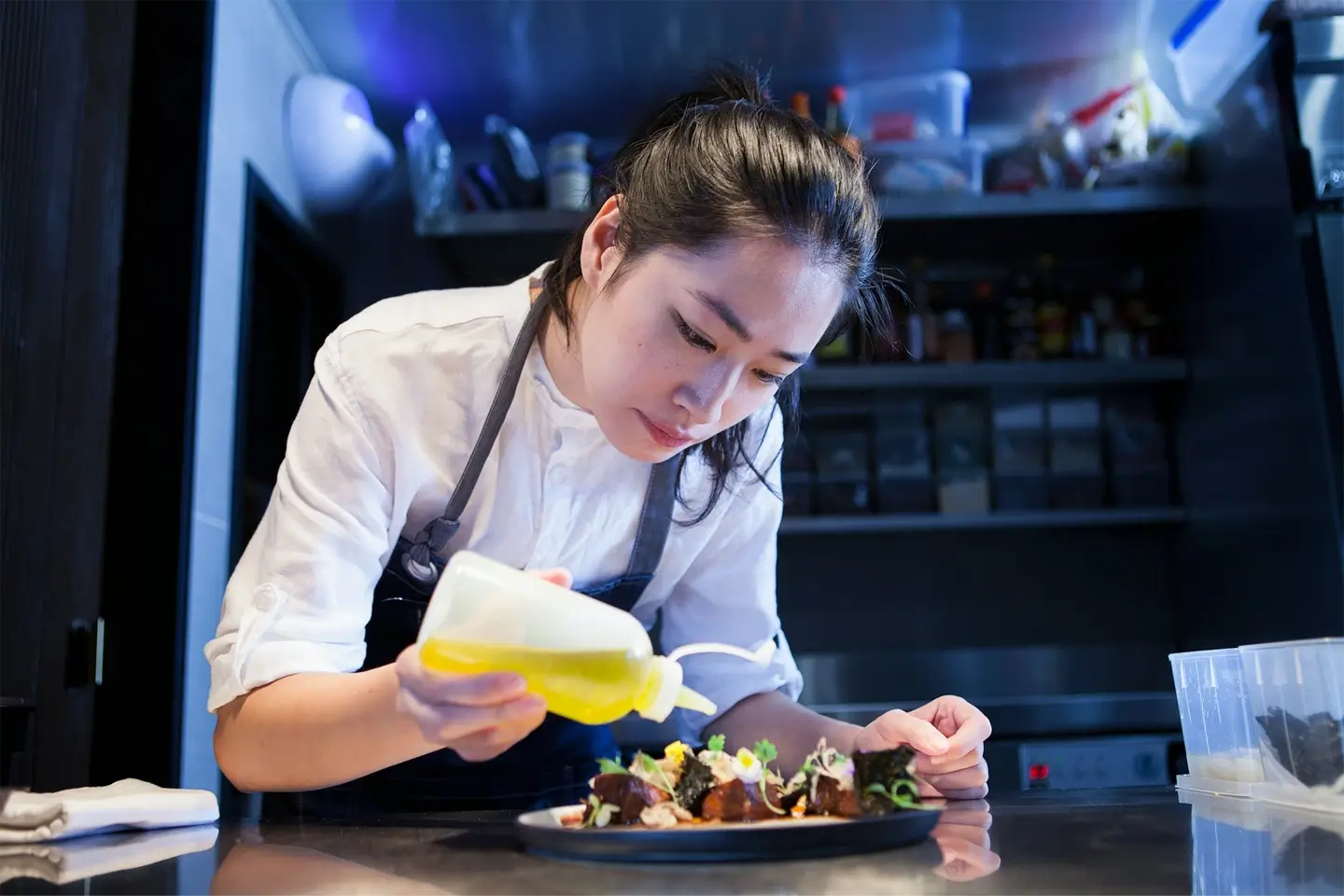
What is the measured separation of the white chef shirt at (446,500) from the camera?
1048 millimetres

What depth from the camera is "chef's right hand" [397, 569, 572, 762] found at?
688 mm

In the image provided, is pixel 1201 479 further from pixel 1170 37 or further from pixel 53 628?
pixel 53 628

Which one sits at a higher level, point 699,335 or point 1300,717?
point 699,335

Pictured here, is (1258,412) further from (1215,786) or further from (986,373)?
(1215,786)

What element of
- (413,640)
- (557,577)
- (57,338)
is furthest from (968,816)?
(57,338)

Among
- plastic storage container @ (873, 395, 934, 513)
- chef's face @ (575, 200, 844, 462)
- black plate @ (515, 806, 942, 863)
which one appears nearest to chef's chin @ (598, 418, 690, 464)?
chef's face @ (575, 200, 844, 462)

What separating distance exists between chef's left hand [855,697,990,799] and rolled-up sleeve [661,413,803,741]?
0.88 feet

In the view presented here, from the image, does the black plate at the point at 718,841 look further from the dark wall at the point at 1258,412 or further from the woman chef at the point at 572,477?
the dark wall at the point at 1258,412

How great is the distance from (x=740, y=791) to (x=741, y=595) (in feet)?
2.07

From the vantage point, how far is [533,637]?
0.69 m

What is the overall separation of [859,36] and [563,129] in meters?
0.89

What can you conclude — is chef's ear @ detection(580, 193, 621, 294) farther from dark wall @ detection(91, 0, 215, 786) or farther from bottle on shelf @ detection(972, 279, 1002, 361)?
bottle on shelf @ detection(972, 279, 1002, 361)

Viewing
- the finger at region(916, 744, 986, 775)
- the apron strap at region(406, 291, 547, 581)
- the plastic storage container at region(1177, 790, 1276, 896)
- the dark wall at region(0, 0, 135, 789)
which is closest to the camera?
the plastic storage container at region(1177, 790, 1276, 896)

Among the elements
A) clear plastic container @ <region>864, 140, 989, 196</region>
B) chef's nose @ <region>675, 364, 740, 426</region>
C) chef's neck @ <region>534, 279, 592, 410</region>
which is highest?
clear plastic container @ <region>864, 140, 989, 196</region>
